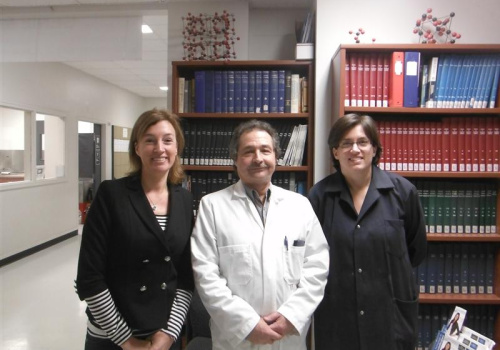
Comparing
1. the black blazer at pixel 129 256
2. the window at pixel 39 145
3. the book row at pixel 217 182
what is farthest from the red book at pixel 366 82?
the window at pixel 39 145

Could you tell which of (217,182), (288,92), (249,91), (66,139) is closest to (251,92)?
(249,91)

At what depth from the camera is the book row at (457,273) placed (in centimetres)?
217

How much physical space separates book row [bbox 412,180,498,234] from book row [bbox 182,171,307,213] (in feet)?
2.81

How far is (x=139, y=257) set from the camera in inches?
48.7

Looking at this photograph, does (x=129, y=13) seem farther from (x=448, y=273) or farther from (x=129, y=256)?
(x=448, y=273)

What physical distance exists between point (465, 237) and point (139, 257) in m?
1.91

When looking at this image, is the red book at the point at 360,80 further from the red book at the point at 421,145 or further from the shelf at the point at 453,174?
the shelf at the point at 453,174

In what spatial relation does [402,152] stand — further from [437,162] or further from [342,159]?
[342,159]

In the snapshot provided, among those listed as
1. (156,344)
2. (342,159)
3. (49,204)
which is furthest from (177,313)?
(49,204)

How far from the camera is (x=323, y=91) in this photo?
2.43 metres

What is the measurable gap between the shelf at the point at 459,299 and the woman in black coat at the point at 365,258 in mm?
702

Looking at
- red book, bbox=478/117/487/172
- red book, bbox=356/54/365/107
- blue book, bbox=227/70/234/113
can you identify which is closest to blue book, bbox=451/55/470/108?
red book, bbox=478/117/487/172

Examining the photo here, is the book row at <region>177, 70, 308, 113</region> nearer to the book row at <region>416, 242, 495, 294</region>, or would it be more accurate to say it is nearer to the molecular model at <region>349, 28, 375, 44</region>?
the molecular model at <region>349, 28, 375, 44</region>

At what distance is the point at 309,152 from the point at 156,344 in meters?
1.63
